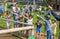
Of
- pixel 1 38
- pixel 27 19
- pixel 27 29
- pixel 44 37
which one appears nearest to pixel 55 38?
pixel 44 37

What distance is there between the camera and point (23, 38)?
11.0 m

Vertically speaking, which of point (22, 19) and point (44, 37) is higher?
point (22, 19)

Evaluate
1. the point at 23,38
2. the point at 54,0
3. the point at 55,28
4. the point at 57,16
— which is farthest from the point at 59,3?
the point at 57,16

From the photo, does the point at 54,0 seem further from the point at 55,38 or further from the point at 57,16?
the point at 57,16

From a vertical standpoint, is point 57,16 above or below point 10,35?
above

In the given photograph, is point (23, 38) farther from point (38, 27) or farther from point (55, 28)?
point (55, 28)

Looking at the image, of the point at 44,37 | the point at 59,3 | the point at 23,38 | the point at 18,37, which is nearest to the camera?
the point at 23,38

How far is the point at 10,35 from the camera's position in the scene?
43.6 feet

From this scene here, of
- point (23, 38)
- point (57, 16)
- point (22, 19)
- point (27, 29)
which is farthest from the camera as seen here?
point (22, 19)

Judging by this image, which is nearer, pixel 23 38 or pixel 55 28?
pixel 23 38

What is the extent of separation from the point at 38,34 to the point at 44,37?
72 centimetres

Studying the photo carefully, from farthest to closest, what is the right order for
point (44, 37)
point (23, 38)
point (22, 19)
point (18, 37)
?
point (22, 19)
point (44, 37)
point (18, 37)
point (23, 38)

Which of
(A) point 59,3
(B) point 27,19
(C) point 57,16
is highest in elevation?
(C) point 57,16

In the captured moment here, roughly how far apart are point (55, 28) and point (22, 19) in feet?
6.71
